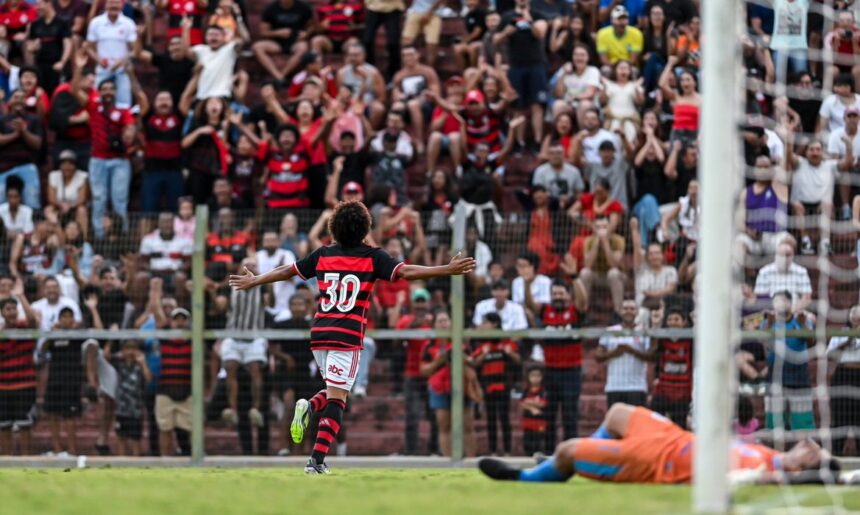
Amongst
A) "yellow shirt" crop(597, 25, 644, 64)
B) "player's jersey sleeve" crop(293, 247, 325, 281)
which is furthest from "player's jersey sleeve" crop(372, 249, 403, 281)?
"yellow shirt" crop(597, 25, 644, 64)

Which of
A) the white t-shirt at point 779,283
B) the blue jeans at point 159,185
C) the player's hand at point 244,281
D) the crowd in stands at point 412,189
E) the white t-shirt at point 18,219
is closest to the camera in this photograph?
the player's hand at point 244,281

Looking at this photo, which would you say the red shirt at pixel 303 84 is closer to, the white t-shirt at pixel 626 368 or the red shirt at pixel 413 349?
the red shirt at pixel 413 349

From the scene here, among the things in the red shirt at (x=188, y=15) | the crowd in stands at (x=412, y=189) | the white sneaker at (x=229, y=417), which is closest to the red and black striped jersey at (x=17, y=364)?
the crowd in stands at (x=412, y=189)

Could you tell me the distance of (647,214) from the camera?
16.8 m

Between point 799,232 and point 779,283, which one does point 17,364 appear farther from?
point 799,232

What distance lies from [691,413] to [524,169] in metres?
5.23

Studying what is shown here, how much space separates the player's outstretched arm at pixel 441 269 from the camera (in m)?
11.0

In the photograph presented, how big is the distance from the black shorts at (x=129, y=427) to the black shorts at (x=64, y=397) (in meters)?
0.46

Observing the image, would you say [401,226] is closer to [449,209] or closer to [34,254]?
[449,209]

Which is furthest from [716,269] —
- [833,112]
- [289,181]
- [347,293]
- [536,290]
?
[289,181]

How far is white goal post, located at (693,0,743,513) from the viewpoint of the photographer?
24.3 ft

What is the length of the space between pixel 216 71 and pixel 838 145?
8.11m

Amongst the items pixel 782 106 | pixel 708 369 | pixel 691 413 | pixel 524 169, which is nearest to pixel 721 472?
pixel 708 369

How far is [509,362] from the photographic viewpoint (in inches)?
638
